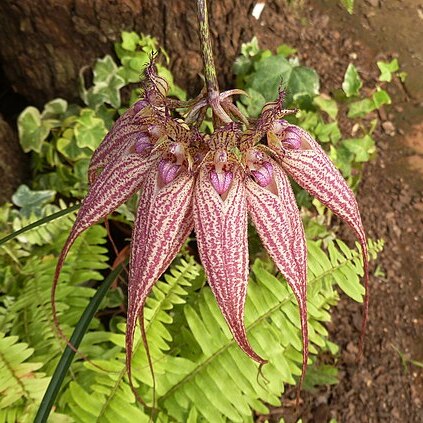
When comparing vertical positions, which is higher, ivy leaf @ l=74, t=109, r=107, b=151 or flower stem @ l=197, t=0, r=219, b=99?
ivy leaf @ l=74, t=109, r=107, b=151

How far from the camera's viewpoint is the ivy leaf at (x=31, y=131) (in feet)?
7.23

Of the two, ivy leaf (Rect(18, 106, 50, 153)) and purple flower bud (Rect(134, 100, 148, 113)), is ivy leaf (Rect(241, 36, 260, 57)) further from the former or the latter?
purple flower bud (Rect(134, 100, 148, 113))

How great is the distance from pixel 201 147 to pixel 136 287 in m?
0.18

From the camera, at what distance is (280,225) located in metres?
0.74

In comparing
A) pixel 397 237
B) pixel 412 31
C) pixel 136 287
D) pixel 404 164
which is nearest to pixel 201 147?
pixel 136 287

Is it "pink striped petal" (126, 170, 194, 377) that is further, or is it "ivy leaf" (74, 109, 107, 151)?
"ivy leaf" (74, 109, 107, 151)

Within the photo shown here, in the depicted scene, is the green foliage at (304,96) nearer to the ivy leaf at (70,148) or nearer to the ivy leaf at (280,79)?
the ivy leaf at (280,79)

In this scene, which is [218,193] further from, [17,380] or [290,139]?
[17,380]

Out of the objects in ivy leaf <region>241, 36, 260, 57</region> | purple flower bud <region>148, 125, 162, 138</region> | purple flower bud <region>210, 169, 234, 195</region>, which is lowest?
purple flower bud <region>210, 169, 234, 195</region>

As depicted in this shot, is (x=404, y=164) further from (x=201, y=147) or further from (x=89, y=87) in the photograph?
(x=201, y=147)

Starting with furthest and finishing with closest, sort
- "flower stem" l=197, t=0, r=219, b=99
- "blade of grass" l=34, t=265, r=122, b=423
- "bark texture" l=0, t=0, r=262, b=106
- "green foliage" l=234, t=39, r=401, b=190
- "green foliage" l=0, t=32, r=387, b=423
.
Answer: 1. "green foliage" l=234, t=39, r=401, b=190
2. "bark texture" l=0, t=0, r=262, b=106
3. "green foliage" l=0, t=32, r=387, b=423
4. "blade of grass" l=34, t=265, r=122, b=423
5. "flower stem" l=197, t=0, r=219, b=99

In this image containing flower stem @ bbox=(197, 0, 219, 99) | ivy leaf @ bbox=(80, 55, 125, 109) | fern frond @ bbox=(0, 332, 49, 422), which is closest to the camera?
flower stem @ bbox=(197, 0, 219, 99)

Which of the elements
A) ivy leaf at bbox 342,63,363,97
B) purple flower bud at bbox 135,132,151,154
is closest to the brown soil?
ivy leaf at bbox 342,63,363,97

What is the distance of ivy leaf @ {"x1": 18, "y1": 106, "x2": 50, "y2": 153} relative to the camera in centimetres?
221
